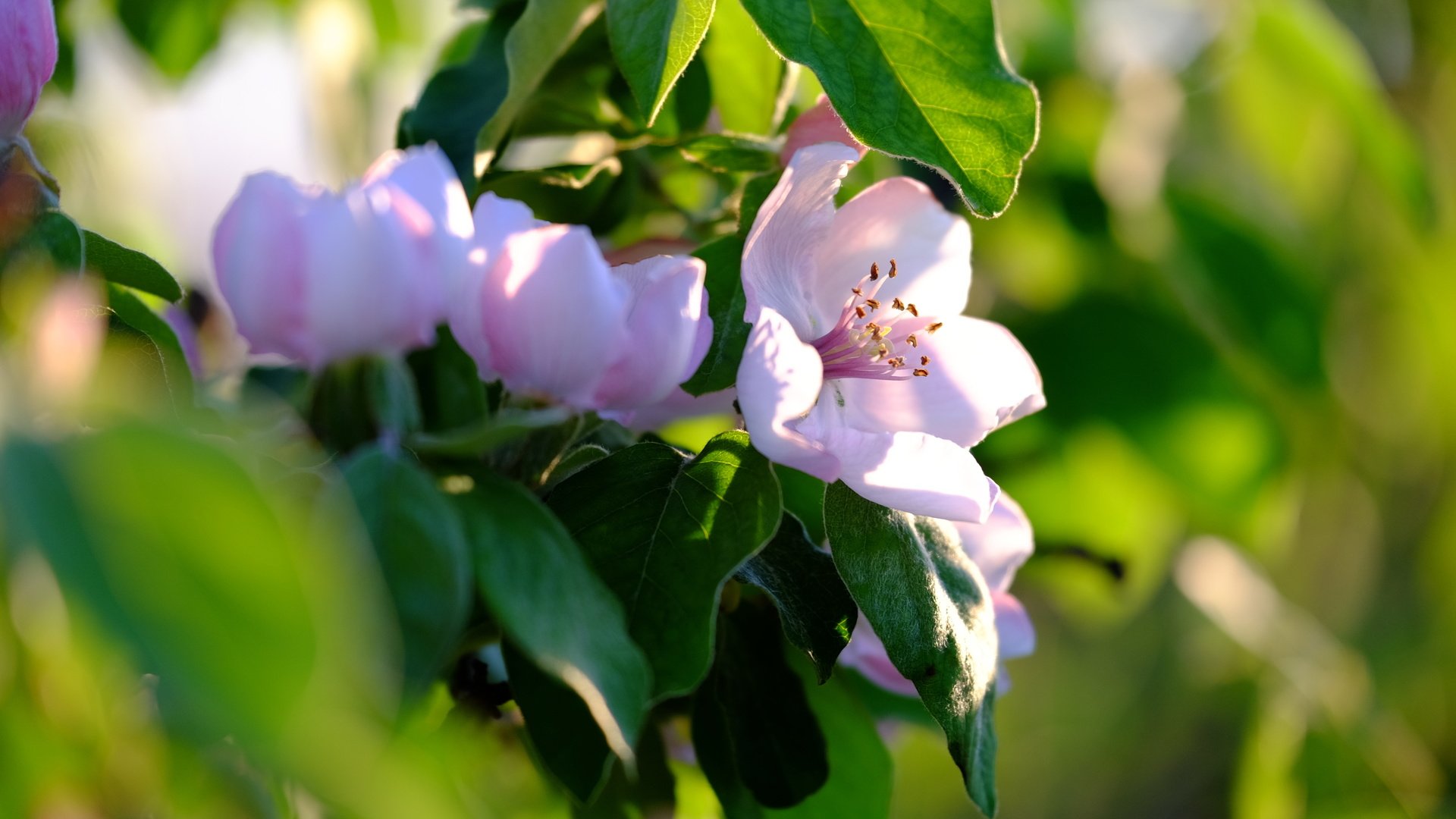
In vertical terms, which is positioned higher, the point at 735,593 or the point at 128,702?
the point at 128,702

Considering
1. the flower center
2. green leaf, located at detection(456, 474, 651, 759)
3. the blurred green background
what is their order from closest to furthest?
green leaf, located at detection(456, 474, 651, 759) < the flower center < the blurred green background

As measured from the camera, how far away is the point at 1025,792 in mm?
4734

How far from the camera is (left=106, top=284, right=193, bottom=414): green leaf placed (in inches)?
17.7

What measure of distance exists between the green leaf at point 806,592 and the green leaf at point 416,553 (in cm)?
14

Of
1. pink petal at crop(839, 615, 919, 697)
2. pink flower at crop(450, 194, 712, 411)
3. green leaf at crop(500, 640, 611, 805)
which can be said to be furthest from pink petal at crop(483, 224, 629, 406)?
pink petal at crop(839, 615, 919, 697)

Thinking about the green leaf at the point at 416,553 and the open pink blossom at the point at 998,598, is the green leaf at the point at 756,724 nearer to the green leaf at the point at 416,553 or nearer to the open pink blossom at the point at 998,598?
the open pink blossom at the point at 998,598

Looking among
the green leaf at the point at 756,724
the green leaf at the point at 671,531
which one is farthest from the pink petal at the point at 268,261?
the green leaf at the point at 756,724

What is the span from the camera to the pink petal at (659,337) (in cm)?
37

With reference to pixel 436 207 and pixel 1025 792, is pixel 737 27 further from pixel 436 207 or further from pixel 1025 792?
pixel 1025 792

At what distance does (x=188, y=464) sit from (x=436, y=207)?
0.14 meters

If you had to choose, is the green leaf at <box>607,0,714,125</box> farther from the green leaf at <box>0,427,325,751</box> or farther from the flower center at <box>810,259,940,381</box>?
the green leaf at <box>0,427,325,751</box>

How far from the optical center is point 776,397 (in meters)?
0.40

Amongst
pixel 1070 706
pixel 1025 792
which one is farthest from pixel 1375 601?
pixel 1025 792

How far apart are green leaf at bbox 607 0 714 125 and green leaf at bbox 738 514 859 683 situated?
0.15 meters
